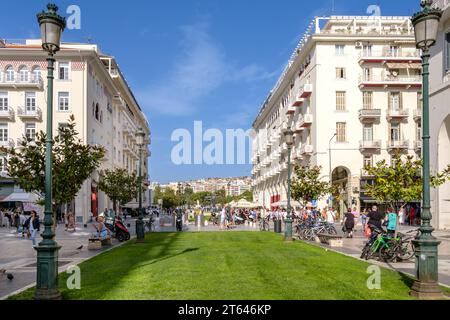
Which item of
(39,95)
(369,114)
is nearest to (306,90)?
(369,114)

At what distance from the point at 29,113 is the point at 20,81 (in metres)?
3.15

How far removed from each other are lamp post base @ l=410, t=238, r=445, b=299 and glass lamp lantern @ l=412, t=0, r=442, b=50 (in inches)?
150

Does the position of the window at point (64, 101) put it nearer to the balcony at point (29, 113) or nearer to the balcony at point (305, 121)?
the balcony at point (29, 113)

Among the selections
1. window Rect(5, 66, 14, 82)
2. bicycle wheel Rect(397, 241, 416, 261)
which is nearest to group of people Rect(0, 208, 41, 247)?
window Rect(5, 66, 14, 82)

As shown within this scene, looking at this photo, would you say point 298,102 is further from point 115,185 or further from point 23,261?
point 23,261

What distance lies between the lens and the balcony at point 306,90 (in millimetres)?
49416

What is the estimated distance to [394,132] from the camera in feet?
157

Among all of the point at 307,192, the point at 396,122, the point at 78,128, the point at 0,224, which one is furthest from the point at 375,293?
the point at 396,122

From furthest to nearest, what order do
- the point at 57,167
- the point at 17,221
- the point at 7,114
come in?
the point at 7,114 < the point at 17,221 < the point at 57,167

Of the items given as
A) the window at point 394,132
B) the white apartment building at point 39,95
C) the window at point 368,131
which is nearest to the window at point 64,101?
the white apartment building at point 39,95

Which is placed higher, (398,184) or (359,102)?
(359,102)

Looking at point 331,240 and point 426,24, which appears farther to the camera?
point 331,240

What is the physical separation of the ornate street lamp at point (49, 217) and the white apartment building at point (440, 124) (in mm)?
23972
